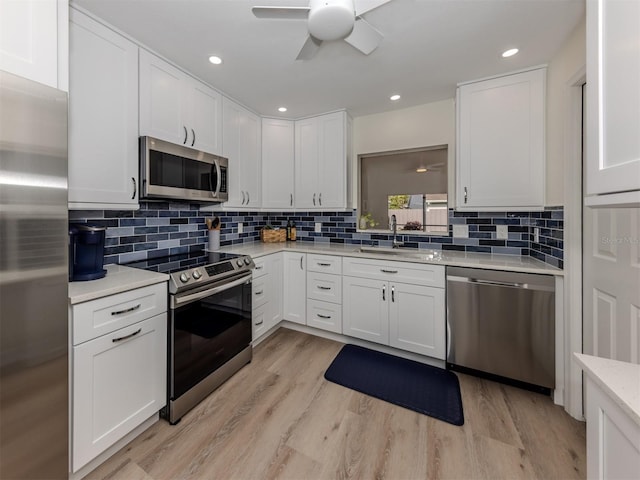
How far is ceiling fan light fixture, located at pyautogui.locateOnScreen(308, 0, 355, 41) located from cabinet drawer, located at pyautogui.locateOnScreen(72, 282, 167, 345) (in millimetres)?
1667

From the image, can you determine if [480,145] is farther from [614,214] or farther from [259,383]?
[259,383]

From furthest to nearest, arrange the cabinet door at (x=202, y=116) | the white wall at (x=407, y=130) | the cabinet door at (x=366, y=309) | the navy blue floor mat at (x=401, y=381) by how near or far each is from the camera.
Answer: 1. the white wall at (x=407, y=130)
2. the cabinet door at (x=366, y=309)
3. the cabinet door at (x=202, y=116)
4. the navy blue floor mat at (x=401, y=381)

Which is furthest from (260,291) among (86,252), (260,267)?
(86,252)

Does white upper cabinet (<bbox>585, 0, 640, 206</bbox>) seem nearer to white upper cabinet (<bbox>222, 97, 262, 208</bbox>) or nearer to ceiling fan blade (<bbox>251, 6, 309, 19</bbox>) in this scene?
ceiling fan blade (<bbox>251, 6, 309, 19</bbox>)

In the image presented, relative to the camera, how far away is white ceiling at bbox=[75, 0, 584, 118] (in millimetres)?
1490

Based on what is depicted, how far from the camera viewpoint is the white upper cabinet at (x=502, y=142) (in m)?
2.03

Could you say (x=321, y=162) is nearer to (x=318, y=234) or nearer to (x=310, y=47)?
(x=318, y=234)

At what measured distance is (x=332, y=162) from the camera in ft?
9.83

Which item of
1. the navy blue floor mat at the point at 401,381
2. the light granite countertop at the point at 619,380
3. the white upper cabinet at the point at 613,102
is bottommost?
the navy blue floor mat at the point at 401,381

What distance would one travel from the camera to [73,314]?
1.20 meters

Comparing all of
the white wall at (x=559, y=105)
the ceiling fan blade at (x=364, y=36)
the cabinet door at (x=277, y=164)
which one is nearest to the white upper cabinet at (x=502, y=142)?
the white wall at (x=559, y=105)

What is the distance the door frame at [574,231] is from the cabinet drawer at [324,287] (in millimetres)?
1696

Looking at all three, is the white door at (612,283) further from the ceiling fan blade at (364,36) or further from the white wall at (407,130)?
the ceiling fan blade at (364,36)

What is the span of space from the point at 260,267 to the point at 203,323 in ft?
2.71
